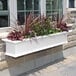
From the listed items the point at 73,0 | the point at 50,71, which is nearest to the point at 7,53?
the point at 50,71

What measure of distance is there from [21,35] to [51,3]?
1638 millimetres

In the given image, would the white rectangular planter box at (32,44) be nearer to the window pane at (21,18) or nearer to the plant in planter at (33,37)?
the plant in planter at (33,37)

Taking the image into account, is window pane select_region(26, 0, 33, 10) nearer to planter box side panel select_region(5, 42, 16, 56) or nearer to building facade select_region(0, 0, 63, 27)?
building facade select_region(0, 0, 63, 27)

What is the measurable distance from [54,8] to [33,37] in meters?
1.56

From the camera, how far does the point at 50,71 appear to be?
4.77 meters

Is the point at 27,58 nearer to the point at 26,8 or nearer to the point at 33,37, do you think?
the point at 33,37

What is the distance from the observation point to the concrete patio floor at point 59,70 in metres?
4.62

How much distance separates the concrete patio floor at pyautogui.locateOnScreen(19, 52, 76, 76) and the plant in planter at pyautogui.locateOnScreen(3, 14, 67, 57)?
49cm

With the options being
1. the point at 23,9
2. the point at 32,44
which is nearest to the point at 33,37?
the point at 32,44

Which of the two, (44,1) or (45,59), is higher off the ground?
(44,1)

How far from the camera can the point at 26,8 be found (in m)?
4.89

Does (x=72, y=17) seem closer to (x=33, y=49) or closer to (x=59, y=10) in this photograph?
(x=59, y=10)

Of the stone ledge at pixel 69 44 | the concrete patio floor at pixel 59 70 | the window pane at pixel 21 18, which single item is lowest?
the concrete patio floor at pixel 59 70

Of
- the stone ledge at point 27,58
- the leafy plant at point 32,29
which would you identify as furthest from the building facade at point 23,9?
the stone ledge at point 27,58
